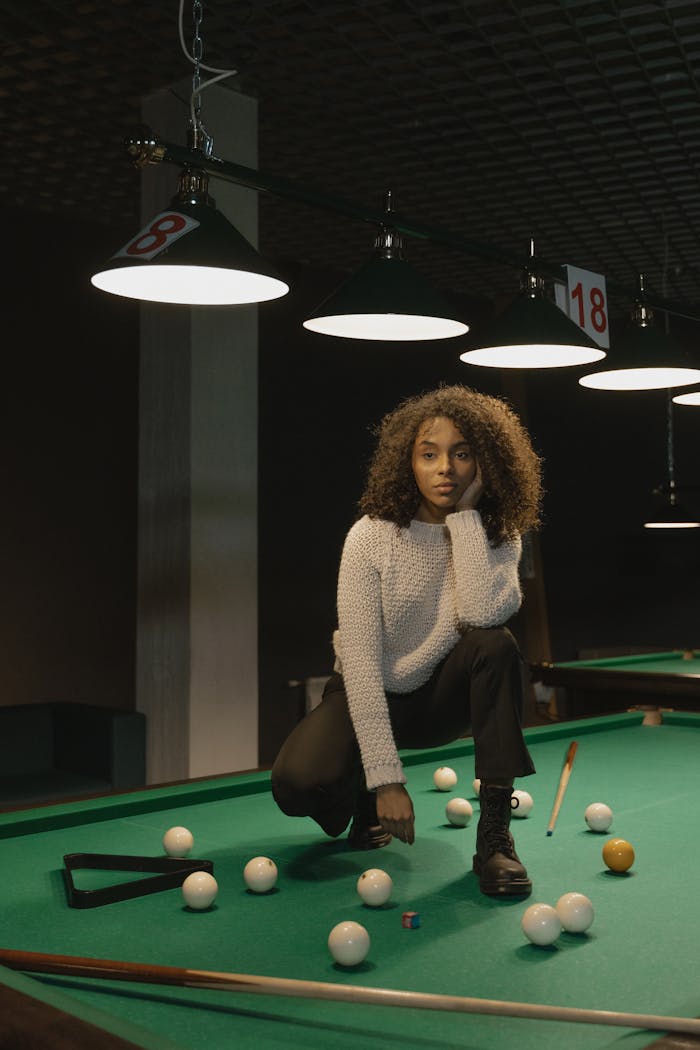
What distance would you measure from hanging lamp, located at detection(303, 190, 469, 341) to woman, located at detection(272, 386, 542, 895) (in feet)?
0.87

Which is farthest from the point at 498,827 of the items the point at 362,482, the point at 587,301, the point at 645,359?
the point at 362,482

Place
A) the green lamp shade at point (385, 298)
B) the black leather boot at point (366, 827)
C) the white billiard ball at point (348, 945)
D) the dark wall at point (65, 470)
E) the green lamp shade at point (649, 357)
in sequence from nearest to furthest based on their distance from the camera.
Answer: the white billiard ball at point (348, 945) < the black leather boot at point (366, 827) < the green lamp shade at point (385, 298) < the green lamp shade at point (649, 357) < the dark wall at point (65, 470)

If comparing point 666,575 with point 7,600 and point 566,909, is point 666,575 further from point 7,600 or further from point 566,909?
point 566,909

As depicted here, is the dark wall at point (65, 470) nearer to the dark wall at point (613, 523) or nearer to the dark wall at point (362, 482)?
the dark wall at point (362, 482)

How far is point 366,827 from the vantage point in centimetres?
246

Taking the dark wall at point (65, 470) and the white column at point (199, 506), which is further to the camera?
the dark wall at point (65, 470)

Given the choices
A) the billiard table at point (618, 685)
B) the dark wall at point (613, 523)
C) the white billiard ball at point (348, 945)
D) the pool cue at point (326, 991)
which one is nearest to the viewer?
the pool cue at point (326, 991)

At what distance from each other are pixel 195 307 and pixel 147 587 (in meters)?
1.18

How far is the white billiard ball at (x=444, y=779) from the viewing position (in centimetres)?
286

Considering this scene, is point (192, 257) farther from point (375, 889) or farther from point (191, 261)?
point (375, 889)

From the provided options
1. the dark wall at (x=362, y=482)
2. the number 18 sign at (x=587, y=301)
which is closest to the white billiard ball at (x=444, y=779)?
the number 18 sign at (x=587, y=301)

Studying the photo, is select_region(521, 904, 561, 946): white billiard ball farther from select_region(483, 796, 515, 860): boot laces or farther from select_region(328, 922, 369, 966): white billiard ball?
select_region(483, 796, 515, 860): boot laces

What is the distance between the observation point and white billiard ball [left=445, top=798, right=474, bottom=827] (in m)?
2.52

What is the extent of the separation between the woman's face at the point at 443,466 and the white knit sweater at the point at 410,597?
0.21 feet
